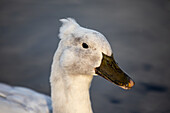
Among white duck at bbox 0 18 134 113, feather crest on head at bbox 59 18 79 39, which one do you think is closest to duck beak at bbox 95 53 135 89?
white duck at bbox 0 18 134 113

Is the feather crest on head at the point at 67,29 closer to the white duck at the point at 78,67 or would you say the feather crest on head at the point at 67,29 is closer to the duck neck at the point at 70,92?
the white duck at the point at 78,67

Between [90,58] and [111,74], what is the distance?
250 mm

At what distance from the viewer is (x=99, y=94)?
4477 mm

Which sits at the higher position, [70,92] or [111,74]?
[111,74]

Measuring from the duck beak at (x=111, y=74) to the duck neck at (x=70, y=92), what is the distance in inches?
6.9

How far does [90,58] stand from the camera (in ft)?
8.48

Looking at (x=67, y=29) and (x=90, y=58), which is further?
(x=67, y=29)

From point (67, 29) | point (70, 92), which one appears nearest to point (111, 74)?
point (70, 92)

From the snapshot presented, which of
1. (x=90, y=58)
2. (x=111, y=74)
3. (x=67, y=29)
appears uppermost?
(x=67, y=29)

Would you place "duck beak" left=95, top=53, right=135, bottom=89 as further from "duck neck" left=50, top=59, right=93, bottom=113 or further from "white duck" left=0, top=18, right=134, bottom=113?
"duck neck" left=50, top=59, right=93, bottom=113

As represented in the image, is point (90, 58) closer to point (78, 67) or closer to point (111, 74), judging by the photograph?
point (78, 67)

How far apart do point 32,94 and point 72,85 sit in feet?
3.50

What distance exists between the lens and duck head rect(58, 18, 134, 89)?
2559 millimetres

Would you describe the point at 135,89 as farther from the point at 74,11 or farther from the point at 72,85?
the point at 74,11
